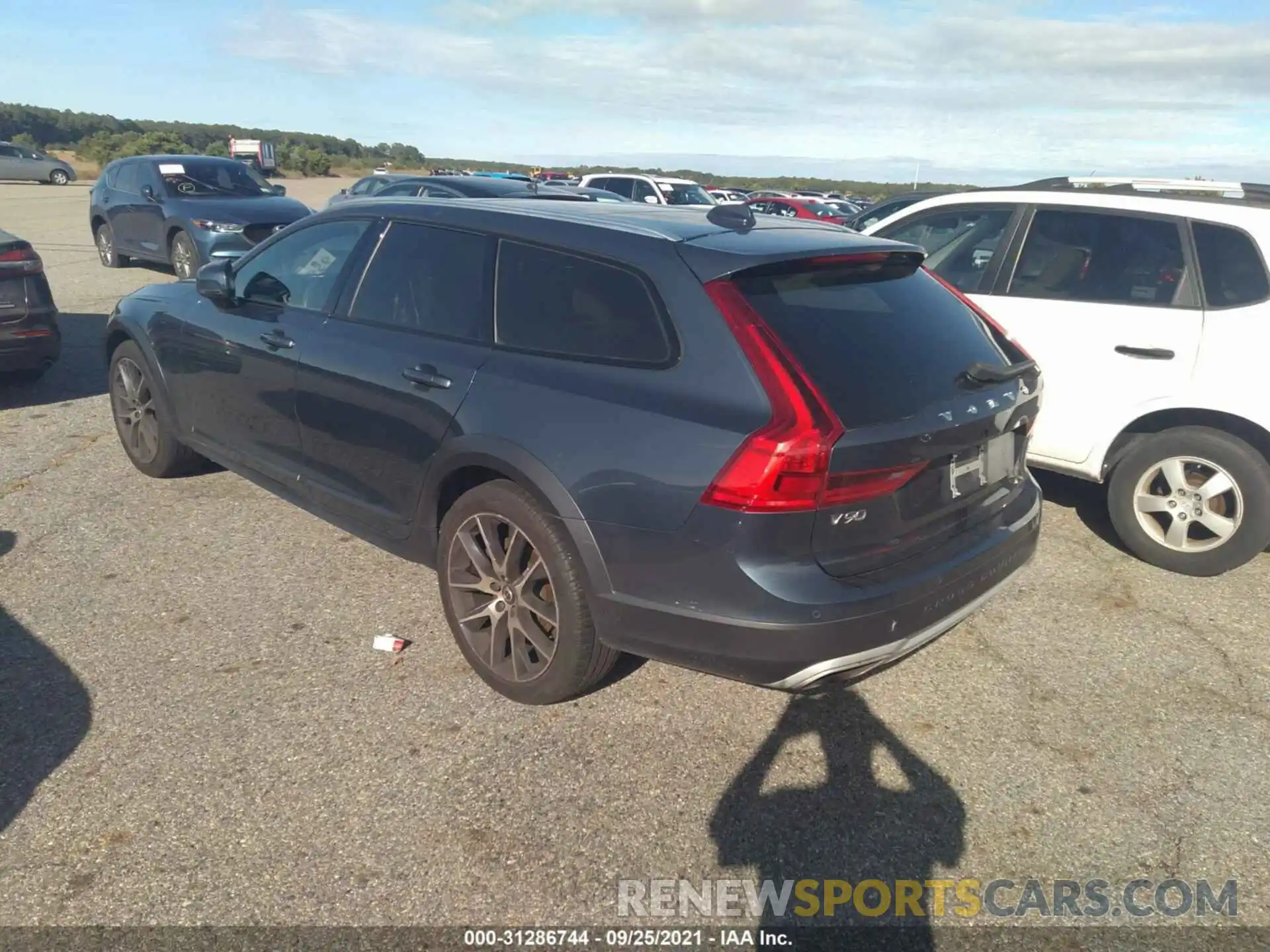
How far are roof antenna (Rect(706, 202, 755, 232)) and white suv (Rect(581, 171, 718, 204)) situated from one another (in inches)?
603

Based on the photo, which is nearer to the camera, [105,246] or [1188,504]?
[1188,504]

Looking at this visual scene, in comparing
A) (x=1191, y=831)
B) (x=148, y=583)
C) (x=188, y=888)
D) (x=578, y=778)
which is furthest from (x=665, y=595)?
(x=148, y=583)

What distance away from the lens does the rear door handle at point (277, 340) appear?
4070mm

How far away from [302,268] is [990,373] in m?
3.00

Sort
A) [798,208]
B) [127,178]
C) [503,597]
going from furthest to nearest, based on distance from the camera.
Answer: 1. [798,208]
2. [127,178]
3. [503,597]

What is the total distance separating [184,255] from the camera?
1188cm

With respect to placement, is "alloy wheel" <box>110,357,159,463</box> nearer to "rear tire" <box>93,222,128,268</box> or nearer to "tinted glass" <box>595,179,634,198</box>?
→ "rear tire" <box>93,222,128,268</box>

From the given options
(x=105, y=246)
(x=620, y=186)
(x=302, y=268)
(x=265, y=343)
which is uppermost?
(x=620, y=186)

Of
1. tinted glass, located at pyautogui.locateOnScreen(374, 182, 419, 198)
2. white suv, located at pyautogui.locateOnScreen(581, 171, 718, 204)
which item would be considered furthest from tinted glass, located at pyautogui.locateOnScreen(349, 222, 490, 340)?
white suv, located at pyautogui.locateOnScreen(581, 171, 718, 204)

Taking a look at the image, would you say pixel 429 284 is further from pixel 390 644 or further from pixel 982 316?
pixel 982 316

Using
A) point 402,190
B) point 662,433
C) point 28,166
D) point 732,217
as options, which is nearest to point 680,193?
point 402,190

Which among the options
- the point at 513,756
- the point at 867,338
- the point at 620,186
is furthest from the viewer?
the point at 620,186
